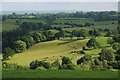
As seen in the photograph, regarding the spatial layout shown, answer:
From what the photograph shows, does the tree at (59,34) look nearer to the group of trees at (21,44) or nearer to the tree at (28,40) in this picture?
the group of trees at (21,44)

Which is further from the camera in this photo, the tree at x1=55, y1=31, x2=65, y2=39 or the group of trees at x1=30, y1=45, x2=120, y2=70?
the tree at x1=55, y1=31, x2=65, y2=39

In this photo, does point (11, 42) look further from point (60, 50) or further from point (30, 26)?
point (30, 26)

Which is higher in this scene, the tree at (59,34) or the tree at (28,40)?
the tree at (59,34)

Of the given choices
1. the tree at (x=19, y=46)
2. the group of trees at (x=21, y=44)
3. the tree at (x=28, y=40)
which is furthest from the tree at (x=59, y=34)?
the tree at (x=19, y=46)

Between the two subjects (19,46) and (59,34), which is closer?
(19,46)

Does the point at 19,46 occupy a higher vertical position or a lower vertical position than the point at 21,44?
lower

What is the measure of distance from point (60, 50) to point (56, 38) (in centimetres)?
1258

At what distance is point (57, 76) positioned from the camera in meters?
15.7

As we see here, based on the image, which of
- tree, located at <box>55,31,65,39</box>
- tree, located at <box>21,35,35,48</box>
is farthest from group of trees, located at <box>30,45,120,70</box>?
tree, located at <box>55,31,65,39</box>

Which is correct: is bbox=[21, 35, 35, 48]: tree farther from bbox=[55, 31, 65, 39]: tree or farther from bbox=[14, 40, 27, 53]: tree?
bbox=[55, 31, 65, 39]: tree

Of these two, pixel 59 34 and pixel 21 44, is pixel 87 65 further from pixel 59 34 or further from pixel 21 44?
pixel 59 34

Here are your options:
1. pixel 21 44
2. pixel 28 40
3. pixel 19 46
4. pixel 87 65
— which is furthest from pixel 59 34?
pixel 87 65

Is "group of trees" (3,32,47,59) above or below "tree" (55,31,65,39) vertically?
below

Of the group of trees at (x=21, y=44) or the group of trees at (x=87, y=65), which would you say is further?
the group of trees at (x=21, y=44)
